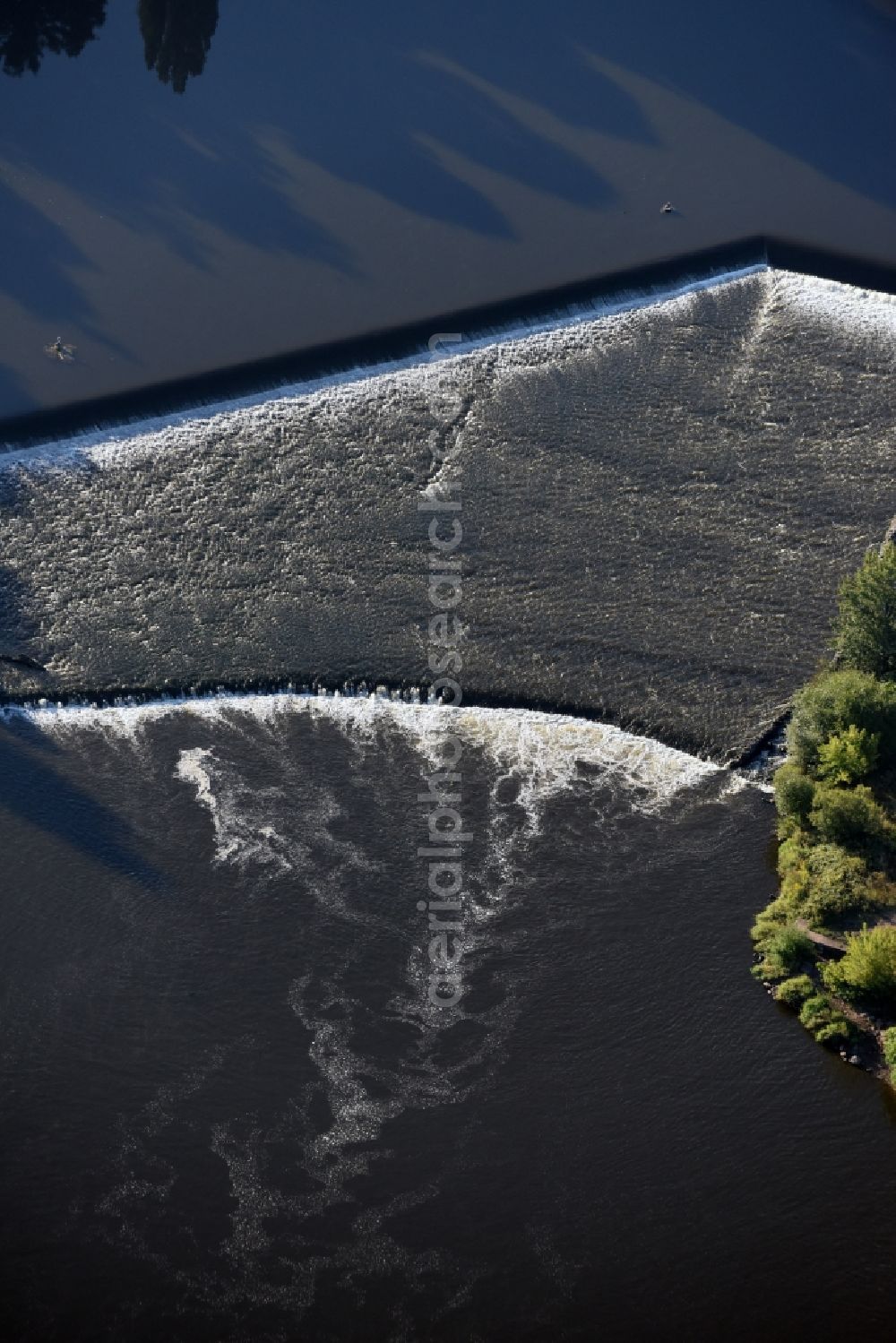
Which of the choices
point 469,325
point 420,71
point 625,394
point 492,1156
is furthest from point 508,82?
point 492,1156

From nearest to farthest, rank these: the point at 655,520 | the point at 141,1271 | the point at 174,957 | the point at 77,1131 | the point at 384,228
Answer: the point at 141,1271
the point at 77,1131
the point at 174,957
the point at 655,520
the point at 384,228

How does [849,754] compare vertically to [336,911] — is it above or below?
above

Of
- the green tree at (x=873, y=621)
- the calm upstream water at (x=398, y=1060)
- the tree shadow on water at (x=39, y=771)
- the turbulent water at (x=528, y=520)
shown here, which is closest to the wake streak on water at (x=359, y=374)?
the turbulent water at (x=528, y=520)

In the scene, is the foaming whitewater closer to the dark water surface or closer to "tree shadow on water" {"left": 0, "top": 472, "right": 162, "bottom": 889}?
"tree shadow on water" {"left": 0, "top": 472, "right": 162, "bottom": 889}

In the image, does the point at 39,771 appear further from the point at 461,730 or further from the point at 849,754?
the point at 849,754

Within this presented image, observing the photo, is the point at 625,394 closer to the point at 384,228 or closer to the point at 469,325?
the point at 469,325

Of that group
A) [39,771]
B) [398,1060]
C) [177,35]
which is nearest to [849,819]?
[398,1060]
